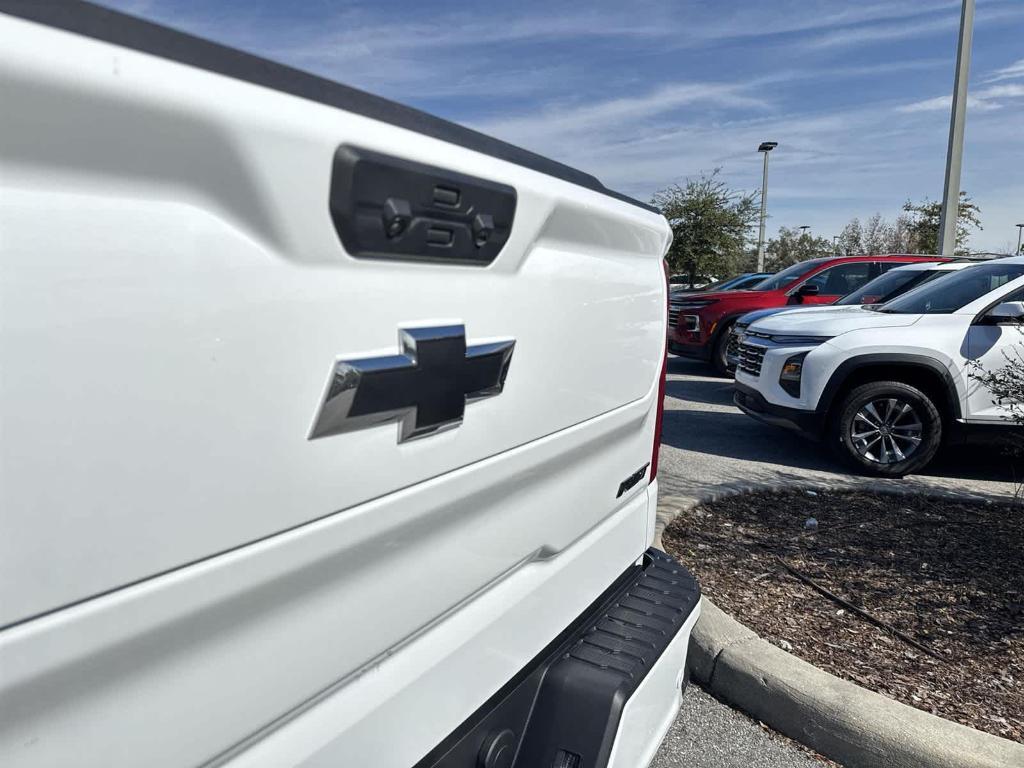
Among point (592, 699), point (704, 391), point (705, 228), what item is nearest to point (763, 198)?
point (705, 228)

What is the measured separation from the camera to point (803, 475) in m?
6.16

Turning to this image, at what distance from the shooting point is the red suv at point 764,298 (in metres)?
11.6

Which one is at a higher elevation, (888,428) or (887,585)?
(888,428)

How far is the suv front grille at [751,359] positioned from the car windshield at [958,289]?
1102 millimetres

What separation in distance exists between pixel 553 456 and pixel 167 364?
0.99 metres

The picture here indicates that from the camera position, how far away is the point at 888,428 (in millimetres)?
6266

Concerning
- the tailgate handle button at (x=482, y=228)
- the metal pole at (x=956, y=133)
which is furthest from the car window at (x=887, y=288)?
the tailgate handle button at (x=482, y=228)

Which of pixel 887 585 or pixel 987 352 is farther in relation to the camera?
pixel 987 352

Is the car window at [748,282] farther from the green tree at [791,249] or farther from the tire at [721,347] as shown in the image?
the green tree at [791,249]

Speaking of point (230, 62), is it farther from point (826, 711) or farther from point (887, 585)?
point (887, 585)

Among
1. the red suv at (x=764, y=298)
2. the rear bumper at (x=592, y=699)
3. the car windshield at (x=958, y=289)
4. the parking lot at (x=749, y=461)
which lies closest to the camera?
the rear bumper at (x=592, y=699)

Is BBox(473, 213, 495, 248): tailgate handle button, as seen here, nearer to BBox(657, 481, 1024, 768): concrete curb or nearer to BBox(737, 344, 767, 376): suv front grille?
BBox(657, 481, 1024, 768): concrete curb

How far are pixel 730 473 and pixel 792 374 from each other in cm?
101

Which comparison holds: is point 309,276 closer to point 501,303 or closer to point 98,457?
point 98,457
